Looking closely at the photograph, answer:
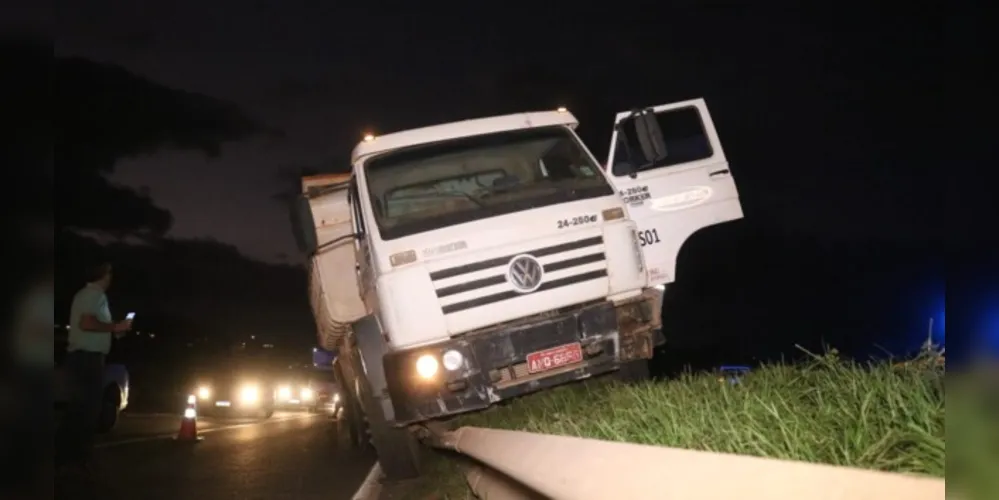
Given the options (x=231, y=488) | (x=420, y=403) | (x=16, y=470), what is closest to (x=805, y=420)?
(x=16, y=470)

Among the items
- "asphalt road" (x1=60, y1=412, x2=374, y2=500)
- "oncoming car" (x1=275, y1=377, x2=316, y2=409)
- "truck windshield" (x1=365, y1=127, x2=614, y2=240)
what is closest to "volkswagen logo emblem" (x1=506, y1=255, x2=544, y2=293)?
"truck windshield" (x1=365, y1=127, x2=614, y2=240)

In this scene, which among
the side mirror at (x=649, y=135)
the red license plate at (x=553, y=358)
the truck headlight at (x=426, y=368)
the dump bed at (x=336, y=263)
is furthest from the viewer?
the dump bed at (x=336, y=263)

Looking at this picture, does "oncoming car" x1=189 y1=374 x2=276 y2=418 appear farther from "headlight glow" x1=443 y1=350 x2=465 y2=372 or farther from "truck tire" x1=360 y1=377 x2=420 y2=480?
"headlight glow" x1=443 y1=350 x2=465 y2=372

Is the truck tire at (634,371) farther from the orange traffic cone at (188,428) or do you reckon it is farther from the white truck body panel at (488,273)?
the orange traffic cone at (188,428)

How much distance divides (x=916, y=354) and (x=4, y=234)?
448 cm

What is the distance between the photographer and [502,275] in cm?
680

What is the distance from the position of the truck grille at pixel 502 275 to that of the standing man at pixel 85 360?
9.38 ft

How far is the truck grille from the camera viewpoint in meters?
6.74

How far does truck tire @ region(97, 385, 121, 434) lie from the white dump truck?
3693 mm

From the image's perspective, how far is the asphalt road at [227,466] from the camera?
730 centimetres

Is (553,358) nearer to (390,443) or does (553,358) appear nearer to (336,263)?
(390,443)

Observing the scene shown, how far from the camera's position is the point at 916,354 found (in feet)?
15.4

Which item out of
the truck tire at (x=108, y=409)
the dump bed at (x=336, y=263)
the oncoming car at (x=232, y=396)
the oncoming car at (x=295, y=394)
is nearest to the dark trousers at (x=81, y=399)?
the dump bed at (x=336, y=263)

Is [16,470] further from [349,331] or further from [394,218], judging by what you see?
[349,331]
